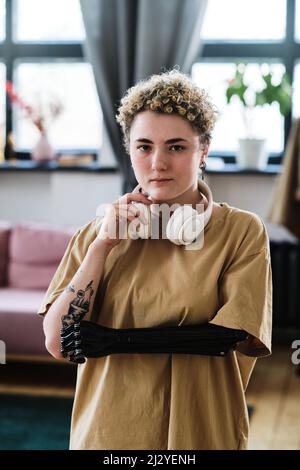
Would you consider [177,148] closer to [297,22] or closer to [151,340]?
[151,340]

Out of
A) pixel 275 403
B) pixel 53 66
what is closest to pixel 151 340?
pixel 275 403

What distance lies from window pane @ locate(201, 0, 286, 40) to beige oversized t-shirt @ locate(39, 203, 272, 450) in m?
3.35

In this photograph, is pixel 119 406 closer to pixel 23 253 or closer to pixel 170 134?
pixel 170 134

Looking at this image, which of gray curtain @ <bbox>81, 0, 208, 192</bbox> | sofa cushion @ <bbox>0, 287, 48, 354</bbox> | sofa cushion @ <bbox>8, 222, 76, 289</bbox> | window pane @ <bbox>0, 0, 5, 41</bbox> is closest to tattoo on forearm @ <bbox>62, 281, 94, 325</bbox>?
sofa cushion @ <bbox>0, 287, 48, 354</bbox>

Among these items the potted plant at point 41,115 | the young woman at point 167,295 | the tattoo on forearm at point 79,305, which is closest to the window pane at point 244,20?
the potted plant at point 41,115

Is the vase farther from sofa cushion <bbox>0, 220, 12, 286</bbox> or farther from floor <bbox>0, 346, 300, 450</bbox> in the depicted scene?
floor <bbox>0, 346, 300, 450</bbox>

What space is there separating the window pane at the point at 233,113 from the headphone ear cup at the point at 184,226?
124 inches

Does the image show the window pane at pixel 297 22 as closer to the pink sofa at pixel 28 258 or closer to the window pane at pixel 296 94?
the window pane at pixel 296 94

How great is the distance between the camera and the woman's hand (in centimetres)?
Answer: 155

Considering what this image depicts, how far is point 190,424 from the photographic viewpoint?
59.8 inches

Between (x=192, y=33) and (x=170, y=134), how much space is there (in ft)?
9.99

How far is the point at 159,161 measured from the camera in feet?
4.94

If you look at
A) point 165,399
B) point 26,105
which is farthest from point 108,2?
point 165,399

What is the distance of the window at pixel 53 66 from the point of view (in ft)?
16.2
